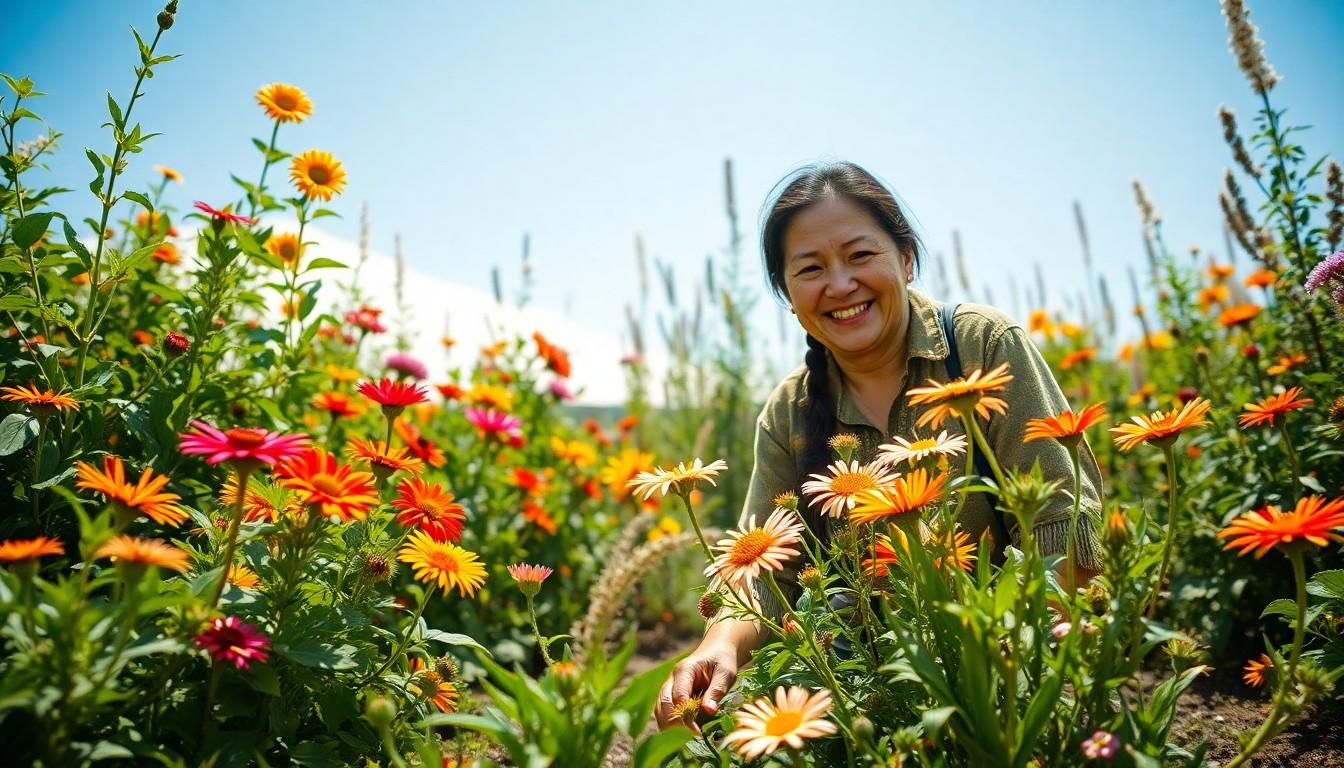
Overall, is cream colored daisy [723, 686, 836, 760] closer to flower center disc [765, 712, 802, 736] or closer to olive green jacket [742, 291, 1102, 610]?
flower center disc [765, 712, 802, 736]

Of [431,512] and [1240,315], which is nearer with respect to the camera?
[431,512]

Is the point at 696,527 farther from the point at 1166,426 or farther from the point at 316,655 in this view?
the point at 1166,426

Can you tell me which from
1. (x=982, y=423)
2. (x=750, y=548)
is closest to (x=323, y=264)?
(x=750, y=548)

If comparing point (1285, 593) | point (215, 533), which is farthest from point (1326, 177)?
point (215, 533)

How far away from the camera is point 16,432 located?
1.40 metres

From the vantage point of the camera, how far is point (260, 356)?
209 cm

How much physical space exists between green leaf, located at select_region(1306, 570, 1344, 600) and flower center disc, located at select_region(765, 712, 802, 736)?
1.03 metres

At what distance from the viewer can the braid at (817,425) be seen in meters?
2.19

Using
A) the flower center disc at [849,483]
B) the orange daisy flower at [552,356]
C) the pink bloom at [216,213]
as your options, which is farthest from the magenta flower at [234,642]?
the orange daisy flower at [552,356]

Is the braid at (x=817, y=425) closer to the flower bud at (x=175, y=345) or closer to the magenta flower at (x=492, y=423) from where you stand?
the magenta flower at (x=492, y=423)

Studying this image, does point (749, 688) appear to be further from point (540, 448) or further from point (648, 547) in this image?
point (540, 448)

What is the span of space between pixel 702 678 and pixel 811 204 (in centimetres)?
135

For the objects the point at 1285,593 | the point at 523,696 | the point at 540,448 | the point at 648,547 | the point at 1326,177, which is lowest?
the point at 1285,593

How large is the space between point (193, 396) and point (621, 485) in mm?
2293
